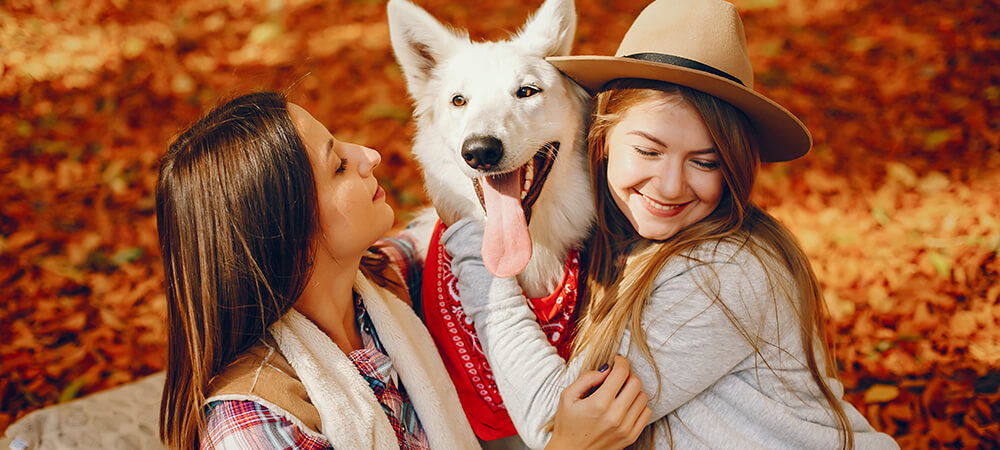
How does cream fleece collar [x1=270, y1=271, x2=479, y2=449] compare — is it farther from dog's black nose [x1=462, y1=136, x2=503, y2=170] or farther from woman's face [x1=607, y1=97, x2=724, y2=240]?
woman's face [x1=607, y1=97, x2=724, y2=240]

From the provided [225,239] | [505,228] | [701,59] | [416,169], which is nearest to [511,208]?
[505,228]

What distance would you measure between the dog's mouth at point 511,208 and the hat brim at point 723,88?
0.27 metres

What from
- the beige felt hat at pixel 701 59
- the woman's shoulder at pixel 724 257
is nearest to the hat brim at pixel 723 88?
the beige felt hat at pixel 701 59

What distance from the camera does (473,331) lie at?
202cm

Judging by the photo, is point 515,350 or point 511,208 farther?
point 511,208

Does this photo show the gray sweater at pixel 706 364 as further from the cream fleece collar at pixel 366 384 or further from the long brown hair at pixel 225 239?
the long brown hair at pixel 225 239

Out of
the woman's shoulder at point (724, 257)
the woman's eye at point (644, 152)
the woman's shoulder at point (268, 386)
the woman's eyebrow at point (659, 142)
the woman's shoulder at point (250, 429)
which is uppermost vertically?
the woman's eyebrow at point (659, 142)

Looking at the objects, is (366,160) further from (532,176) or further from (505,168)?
(532,176)

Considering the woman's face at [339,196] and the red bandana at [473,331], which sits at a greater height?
the woman's face at [339,196]

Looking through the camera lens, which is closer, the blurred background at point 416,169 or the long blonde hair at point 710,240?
the long blonde hair at point 710,240

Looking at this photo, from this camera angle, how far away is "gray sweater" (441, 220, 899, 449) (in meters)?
1.66

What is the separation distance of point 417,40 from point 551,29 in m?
0.50

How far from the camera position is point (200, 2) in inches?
256

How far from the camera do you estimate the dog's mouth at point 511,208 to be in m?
1.83
